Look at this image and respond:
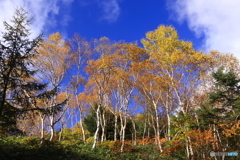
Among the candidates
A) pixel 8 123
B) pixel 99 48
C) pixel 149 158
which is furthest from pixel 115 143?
pixel 8 123

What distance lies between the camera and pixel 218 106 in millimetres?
10742

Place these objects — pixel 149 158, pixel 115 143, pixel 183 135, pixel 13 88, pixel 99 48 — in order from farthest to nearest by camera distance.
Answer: pixel 99 48 → pixel 115 143 → pixel 149 158 → pixel 183 135 → pixel 13 88

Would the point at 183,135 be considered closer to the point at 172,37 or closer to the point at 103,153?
the point at 103,153

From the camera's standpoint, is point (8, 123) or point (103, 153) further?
point (103, 153)

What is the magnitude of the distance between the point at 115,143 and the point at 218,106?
275 inches

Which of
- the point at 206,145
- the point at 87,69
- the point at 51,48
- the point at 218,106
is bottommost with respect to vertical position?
the point at 206,145

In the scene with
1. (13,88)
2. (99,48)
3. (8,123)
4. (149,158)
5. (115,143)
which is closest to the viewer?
(8,123)

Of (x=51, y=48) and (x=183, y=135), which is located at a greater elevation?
(x=51, y=48)

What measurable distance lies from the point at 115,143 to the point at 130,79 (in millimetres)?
4792

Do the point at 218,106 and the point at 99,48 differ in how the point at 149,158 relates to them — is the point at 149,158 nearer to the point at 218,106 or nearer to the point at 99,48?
the point at 218,106

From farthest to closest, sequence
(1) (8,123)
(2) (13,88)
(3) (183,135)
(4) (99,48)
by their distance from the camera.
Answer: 1. (4) (99,48)
2. (3) (183,135)
3. (2) (13,88)
4. (1) (8,123)

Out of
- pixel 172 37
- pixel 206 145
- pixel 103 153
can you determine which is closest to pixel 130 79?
pixel 172 37

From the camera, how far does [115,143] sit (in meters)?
12.6

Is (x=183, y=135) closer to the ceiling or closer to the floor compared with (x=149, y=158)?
closer to the ceiling
